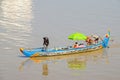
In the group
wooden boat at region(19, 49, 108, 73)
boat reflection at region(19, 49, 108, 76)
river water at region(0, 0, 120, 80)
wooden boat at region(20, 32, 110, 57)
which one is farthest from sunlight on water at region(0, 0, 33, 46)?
boat reflection at region(19, 49, 108, 76)

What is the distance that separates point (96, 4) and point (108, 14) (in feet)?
40.7

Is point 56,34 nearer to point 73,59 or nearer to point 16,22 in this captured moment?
point 16,22

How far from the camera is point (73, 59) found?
29984mm

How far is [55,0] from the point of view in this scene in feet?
235

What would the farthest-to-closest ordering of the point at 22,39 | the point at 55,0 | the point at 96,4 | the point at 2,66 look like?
the point at 55,0 → the point at 96,4 → the point at 22,39 → the point at 2,66

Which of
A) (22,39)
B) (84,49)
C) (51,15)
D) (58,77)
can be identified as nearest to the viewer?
(58,77)

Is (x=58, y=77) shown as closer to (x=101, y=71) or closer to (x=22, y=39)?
(x=101, y=71)

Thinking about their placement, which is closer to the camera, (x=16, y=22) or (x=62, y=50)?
(x=62, y=50)

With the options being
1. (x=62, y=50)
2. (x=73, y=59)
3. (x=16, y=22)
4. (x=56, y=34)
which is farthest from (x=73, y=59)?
(x=16, y=22)

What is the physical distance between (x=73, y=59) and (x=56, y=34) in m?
9.33

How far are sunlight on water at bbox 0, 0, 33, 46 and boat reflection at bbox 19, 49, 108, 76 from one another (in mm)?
4995

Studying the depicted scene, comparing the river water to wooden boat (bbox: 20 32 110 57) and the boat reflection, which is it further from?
wooden boat (bbox: 20 32 110 57)

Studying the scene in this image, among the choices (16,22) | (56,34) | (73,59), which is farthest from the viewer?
(16,22)

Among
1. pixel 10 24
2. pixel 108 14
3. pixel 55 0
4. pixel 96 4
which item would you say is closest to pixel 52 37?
pixel 10 24
